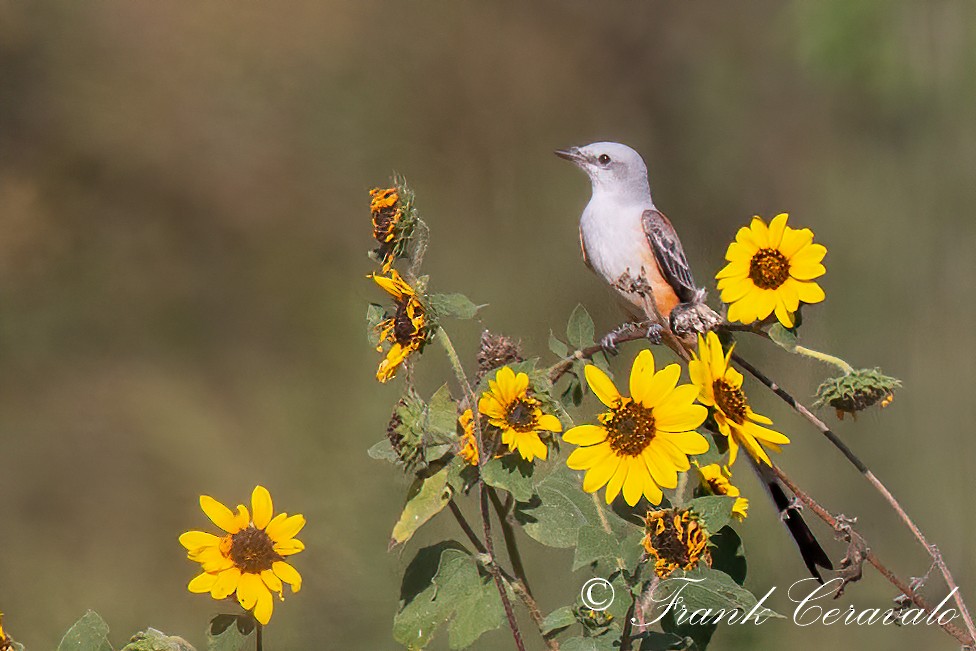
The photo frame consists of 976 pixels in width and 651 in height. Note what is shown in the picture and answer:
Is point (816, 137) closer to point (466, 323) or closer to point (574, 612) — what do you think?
point (466, 323)

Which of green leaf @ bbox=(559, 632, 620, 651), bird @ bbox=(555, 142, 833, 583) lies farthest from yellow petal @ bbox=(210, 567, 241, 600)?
bird @ bbox=(555, 142, 833, 583)

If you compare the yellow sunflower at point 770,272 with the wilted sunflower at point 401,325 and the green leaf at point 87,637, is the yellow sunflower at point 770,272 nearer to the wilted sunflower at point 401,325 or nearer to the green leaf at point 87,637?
the wilted sunflower at point 401,325

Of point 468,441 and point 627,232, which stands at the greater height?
point 627,232

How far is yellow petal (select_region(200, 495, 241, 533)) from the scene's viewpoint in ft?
1.03

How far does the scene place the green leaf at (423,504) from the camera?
0.31 metres

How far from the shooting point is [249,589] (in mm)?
310

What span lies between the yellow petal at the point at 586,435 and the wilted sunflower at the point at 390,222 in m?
0.08

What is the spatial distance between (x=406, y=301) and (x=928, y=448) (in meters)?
0.74

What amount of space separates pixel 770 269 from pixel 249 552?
0.60 feet

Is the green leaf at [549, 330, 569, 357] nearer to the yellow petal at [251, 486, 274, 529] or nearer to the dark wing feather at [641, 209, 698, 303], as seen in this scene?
the yellow petal at [251, 486, 274, 529]

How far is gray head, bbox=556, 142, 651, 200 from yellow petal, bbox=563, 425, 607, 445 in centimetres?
41

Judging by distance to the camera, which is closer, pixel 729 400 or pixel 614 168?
pixel 729 400

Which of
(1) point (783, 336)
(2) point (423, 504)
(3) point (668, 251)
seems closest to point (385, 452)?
(2) point (423, 504)

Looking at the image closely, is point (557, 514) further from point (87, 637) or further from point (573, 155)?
point (573, 155)
